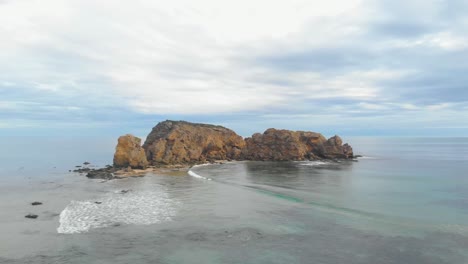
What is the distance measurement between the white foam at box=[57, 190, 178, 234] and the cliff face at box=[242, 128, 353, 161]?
52.6 metres

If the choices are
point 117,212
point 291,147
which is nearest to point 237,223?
point 117,212

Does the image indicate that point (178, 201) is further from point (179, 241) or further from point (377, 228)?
point (377, 228)

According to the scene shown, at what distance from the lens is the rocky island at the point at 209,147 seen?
63.9 metres

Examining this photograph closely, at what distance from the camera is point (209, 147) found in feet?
275

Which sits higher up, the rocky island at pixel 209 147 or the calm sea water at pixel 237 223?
the rocky island at pixel 209 147

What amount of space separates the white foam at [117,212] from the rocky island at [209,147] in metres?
26.3

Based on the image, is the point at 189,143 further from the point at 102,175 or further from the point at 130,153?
the point at 102,175

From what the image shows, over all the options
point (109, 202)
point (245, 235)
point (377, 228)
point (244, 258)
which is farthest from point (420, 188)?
point (109, 202)

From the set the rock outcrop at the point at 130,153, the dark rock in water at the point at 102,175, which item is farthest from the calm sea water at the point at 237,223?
the rock outcrop at the point at 130,153

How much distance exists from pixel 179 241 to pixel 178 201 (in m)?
12.8

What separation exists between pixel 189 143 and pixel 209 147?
7.40 metres

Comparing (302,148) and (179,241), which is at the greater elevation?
(302,148)

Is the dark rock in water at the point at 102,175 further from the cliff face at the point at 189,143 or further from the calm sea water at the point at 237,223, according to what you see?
the cliff face at the point at 189,143

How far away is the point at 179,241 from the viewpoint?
21422mm
